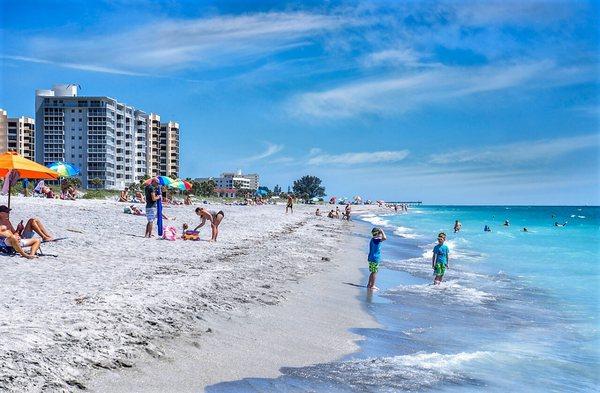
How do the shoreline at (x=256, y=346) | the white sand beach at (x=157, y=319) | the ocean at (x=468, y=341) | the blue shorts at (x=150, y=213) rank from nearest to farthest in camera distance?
the white sand beach at (x=157, y=319), the shoreline at (x=256, y=346), the ocean at (x=468, y=341), the blue shorts at (x=150, y=213)

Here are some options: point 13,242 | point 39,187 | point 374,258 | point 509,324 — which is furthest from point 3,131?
point 509,324

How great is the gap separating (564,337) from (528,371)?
270cm

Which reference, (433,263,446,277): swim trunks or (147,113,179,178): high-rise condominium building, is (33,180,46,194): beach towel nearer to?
(433,263,446,277): swim trunks

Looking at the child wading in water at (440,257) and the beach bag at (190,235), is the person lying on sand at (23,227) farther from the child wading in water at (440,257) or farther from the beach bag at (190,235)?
the child wading in water at (440,257)

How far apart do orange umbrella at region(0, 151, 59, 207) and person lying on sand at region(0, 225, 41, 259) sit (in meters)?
1.75

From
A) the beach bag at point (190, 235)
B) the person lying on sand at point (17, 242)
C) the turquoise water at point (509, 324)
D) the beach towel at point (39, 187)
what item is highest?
the beach towel at point (39, 187)

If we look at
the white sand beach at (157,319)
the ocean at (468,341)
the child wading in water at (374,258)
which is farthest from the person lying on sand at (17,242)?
the child wading in water at (374,258)

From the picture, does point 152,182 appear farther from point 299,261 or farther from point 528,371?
point 528,371

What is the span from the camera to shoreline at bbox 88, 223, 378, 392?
17.1ft

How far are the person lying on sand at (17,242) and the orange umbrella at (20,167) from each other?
1748 millimetres

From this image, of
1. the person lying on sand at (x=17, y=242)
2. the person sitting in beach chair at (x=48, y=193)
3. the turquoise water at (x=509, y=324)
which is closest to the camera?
the turquoise water at (x=509, y=324)

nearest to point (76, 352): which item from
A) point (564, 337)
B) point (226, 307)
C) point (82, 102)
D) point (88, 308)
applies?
point (88, 308)

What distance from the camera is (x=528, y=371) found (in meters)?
6.93

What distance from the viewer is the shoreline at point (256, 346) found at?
5211mm
